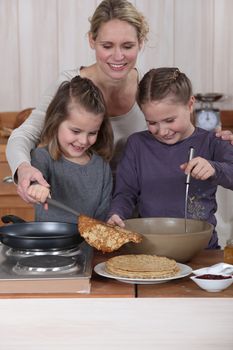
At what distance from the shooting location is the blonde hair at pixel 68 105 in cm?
199

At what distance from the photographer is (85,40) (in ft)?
11.9

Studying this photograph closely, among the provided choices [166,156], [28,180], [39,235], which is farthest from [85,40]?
[39,235]

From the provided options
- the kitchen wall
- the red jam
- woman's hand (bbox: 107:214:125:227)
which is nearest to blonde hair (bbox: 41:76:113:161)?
woman's hand (bbox: 107:214:125:227)

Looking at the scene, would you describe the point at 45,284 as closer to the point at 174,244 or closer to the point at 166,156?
the point at 174,244

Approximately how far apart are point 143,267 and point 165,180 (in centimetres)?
66

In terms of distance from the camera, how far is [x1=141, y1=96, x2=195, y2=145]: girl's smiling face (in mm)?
1943

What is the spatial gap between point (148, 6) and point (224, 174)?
76.2 inches

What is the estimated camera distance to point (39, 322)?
4.50 feet

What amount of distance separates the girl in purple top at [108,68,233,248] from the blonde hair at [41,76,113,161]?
12 cm

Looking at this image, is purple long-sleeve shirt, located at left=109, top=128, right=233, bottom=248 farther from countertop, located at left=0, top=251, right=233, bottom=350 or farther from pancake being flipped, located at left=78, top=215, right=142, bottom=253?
countertop, located at left=0, top=251, right=233, bottom=350

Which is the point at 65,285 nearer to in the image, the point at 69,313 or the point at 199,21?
the point at 69,313

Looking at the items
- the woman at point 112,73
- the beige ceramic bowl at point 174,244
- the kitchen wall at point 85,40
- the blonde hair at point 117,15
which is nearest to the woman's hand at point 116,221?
the beige ceramic bowl at point 174,244

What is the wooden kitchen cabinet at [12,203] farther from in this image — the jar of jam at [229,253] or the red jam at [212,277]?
the red jam at [212,277]

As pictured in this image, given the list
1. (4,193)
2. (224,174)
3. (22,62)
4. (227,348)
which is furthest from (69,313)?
(22,62)
